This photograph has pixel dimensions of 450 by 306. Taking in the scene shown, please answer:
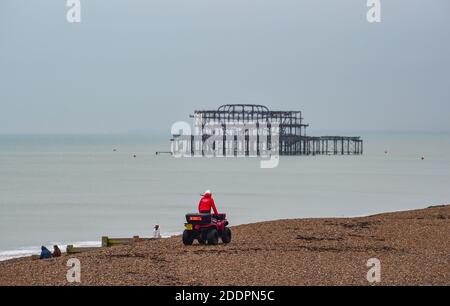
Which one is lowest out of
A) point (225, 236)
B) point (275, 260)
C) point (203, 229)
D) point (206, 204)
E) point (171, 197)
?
point (171, 197)

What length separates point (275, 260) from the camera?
15.4 metres

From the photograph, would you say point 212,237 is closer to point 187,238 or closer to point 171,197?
point 187,238

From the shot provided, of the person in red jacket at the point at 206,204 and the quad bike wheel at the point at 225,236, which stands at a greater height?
the person in red jacket at the point at 206,204

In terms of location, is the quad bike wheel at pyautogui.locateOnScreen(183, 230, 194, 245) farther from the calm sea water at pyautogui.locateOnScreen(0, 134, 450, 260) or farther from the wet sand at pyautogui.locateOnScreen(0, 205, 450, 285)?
the calm sea water at pyautogui.locateOnScreen(0, 134, 450, 260)

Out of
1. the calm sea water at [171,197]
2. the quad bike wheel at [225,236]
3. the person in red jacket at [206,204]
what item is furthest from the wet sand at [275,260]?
the calm sea water at [171,197]

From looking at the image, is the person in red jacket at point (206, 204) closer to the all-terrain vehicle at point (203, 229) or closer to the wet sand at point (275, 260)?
the all-terrain vehicle at point (203, 229)

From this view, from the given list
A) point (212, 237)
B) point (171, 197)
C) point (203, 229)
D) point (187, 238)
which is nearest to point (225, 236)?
point (212, 237)

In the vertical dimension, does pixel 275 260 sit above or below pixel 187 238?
below

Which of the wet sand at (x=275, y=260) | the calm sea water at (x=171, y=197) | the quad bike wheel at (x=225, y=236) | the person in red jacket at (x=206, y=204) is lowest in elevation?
the calm sea water at (x=171, y=197)

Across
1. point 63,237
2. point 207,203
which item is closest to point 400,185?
point 63,237

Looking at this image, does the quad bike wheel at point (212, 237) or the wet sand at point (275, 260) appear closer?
the wet sand at point (275, 260)

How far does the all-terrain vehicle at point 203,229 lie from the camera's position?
17.7 m

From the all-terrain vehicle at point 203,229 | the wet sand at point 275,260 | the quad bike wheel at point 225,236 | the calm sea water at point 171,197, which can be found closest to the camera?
the wet sand at point 275,260

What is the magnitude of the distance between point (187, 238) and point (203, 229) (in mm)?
413
